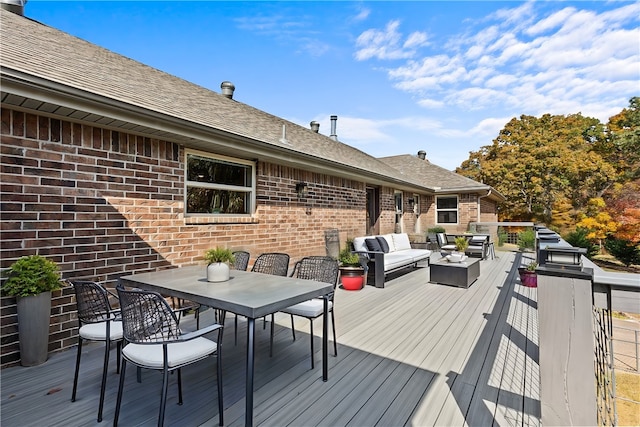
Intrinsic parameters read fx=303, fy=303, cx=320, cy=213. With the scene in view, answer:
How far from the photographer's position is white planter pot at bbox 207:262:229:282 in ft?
9.57

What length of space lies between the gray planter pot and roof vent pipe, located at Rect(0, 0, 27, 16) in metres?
4.74

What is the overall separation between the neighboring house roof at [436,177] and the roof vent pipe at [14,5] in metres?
13.5

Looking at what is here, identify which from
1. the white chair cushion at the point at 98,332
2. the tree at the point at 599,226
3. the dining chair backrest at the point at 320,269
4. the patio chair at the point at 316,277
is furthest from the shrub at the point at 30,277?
the tree at the point at 599,226

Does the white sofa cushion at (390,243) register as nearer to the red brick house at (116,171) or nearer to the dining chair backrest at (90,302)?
the red brick house at (116,171)

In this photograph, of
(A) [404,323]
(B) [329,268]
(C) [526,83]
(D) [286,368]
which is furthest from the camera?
(C) [526,83]

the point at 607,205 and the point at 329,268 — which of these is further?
the point at 607,205

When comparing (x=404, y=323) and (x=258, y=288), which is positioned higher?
(x=258, y=288)

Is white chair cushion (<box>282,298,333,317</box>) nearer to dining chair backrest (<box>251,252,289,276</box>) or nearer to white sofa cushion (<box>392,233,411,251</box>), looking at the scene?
dining chair backrest (<box>251,252,289,276</box>)

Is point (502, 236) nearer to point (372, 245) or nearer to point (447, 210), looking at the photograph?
point (447, 210)

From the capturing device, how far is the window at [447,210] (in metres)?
14.4

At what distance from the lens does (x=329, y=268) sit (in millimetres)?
3535

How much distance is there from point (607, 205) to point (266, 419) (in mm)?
19970

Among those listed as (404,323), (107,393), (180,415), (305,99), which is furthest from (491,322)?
(305,99)

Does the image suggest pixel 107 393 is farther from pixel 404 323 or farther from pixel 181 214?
pixel 404 323
